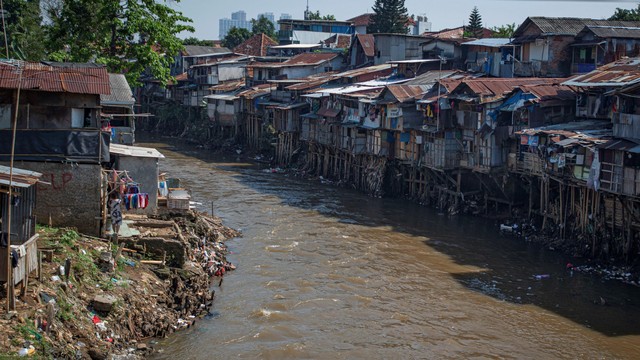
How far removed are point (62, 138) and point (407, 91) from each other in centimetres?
2332

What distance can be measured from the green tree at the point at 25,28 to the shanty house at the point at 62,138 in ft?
72.0

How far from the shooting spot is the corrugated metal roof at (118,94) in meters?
27.7

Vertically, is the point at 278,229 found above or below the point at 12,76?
below

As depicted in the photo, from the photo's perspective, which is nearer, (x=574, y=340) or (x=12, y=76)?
(x=12, y=76)

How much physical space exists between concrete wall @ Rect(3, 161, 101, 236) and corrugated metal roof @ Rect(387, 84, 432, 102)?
21.6 metres

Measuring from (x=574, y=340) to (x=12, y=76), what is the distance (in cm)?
1566

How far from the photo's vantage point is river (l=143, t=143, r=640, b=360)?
803 inches

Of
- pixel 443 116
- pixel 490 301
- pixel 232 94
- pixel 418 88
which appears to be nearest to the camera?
pixel 490 301

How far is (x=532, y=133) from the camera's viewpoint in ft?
108

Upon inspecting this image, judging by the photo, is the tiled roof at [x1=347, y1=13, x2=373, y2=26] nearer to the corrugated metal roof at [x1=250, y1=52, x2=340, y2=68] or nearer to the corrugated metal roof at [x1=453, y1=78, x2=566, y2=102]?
the corrugated metal roof at [x1=250, y1=52, x2=340, y2=68]

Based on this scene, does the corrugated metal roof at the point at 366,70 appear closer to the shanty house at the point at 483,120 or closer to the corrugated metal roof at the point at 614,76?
the shanty house at the point at 483,120

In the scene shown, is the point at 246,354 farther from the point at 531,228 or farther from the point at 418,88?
the point at 418,88

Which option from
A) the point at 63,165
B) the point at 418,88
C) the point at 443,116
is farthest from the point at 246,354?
the point at 418,88

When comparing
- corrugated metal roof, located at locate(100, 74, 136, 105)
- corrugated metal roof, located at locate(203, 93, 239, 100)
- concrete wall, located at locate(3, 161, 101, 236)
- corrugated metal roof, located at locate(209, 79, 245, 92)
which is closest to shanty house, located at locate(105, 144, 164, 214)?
corrugated metal roof, located at locate(100, 74, 136, 105)
